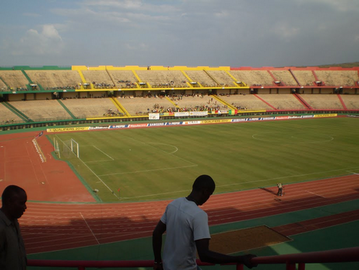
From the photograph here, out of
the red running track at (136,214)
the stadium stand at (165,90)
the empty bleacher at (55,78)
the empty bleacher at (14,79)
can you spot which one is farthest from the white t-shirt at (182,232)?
the empty bleacher at (55,78)

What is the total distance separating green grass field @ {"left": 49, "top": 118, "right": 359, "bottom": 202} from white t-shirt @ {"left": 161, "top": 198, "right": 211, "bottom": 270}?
58.6 ft

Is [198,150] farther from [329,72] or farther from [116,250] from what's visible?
[329,72]

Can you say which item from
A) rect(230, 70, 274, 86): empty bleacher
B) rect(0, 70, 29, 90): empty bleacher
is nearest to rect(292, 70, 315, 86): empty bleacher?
rect(230, 70, 274, 86): empty bleacher

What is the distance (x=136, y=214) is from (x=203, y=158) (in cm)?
1459

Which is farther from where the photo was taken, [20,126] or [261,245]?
[20,126]

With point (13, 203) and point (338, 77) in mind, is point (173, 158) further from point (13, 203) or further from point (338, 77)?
point (338, 77)

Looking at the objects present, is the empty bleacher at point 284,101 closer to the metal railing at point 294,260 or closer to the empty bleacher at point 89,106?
the empty bleacher at point 89,106

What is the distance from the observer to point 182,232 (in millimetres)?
3699

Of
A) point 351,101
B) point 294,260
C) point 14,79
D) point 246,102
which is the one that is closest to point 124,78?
point 14,79

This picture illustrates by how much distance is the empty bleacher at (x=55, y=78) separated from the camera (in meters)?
63.3

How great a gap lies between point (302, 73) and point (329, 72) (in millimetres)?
7361

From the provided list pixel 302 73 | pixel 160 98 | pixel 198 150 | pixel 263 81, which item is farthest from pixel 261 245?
pixel 302 73

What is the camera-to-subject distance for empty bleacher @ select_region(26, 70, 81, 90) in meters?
63.3

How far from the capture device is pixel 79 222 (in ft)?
57.8
